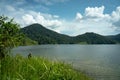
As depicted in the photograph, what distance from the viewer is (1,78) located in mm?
6848

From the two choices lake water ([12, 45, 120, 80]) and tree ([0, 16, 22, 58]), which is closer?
tree ([0, 16, 22, 58])

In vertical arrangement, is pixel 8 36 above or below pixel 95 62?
above

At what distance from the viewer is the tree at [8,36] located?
9.82 m

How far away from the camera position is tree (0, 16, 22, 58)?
32.2 feet

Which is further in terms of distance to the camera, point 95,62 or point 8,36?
point 95,62

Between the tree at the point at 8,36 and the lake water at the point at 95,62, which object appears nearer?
the tree at the point at 8,36

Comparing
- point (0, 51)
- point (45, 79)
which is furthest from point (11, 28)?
point (45, 79)

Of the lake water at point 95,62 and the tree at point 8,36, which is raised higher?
→ the tree at point 8,36

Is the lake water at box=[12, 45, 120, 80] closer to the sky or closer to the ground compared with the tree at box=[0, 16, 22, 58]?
closer to the ground

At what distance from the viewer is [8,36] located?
10078 mm

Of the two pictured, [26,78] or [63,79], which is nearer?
[26,78]

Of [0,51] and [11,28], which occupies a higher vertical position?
[11,28]

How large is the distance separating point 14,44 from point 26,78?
264 centimetres

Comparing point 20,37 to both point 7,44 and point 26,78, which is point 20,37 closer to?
point 7,44
